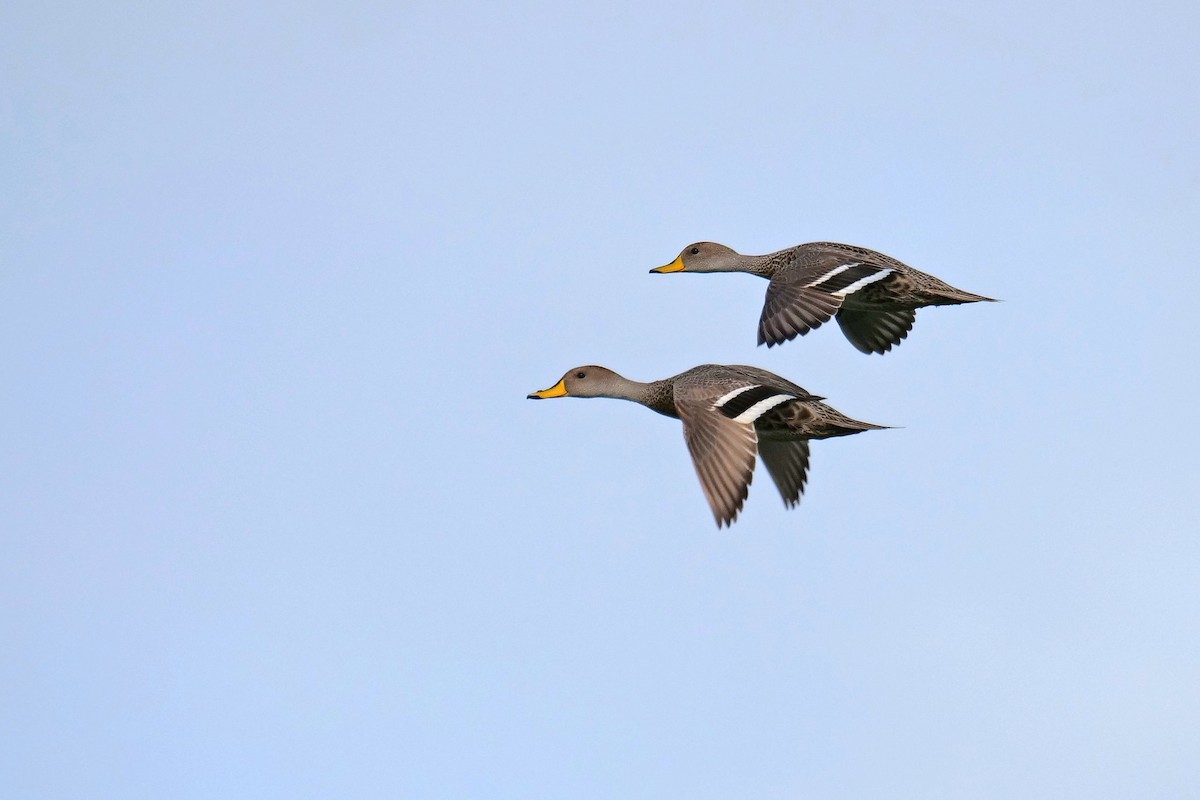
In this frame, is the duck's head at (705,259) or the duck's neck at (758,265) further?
the duck's head at (705,259)

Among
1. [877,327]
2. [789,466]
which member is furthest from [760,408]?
[877,327]

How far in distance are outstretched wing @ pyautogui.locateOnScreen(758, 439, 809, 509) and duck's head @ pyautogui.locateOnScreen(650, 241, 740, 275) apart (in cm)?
301

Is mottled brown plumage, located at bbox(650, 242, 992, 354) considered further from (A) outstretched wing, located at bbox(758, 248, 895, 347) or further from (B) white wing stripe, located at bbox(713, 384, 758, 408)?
(B) white wing stripe, located at bbox(713, 384, 758, 408)

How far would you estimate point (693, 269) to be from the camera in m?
21.8

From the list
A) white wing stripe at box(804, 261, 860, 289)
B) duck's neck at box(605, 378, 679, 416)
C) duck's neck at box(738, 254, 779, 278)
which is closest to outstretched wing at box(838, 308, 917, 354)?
white wing stripe at box(804, 261, 860, 289)

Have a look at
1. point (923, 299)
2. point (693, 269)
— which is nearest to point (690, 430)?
point (923, 299)

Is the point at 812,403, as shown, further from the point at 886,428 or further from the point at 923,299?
the point at 923,299

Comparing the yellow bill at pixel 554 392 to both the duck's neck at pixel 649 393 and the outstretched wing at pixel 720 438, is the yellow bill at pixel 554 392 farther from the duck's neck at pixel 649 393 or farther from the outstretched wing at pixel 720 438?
the outstretched wing at pixel 720 438

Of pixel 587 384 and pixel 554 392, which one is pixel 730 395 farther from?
pixel 554 392

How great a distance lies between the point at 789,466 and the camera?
62.6 feet

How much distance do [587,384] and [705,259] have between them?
3.28 m

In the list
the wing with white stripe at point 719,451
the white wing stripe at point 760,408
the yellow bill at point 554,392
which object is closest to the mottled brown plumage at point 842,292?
the white wing stripe at point 760,408

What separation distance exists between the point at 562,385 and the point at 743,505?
4632mm

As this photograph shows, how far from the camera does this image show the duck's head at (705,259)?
21.4 m
